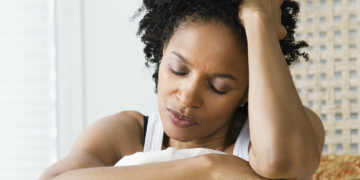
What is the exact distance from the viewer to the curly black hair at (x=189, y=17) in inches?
43.2

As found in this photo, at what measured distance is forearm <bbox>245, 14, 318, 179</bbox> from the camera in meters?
0.86

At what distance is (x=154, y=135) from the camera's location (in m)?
1.31

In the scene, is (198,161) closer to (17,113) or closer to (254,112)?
(254,112)

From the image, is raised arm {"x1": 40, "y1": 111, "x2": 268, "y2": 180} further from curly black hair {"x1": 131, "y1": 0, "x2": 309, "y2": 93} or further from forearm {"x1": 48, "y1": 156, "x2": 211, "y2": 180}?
curly black hair {"x1": 131, "y1": 0, "x2": 309, "y2": 93}

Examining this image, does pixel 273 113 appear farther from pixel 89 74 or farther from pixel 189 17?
pixel 89 74

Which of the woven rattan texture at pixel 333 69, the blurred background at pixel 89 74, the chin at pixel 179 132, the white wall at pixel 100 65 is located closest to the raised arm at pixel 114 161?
the chin at pixel 179 132

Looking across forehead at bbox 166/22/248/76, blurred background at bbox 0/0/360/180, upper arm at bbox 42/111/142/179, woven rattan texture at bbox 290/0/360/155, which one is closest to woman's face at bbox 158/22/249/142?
forehead at bbox 166/22/248/76

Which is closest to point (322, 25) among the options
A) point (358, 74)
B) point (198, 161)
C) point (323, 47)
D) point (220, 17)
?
point (323, 47)

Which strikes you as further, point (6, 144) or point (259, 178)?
point (6, 144)

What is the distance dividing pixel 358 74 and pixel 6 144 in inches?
76.4

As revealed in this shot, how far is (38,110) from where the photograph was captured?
2.17 m

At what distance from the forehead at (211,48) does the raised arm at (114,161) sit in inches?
11.2

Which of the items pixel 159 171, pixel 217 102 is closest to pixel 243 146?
pixel 217 102

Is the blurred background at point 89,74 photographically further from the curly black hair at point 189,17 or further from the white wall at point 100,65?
the curly black hair at point 189,17
